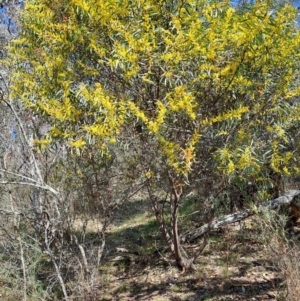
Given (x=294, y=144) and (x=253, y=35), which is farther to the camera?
(x=294, y=144)

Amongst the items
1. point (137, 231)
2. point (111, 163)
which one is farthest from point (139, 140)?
point (137, 231)

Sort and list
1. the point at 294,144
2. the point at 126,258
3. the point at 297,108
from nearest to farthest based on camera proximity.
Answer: the point at 297,108 → the point at 294,144 → the point at 126,258

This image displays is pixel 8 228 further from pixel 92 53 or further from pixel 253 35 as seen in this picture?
pixel 253 35

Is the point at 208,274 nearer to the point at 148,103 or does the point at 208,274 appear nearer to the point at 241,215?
the point at 241,215

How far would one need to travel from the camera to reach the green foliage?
136 inches

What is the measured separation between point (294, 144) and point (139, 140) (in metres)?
1.76

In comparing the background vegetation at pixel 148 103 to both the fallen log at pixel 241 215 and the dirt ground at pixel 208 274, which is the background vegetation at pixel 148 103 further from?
the fallen log at pixel 241 215

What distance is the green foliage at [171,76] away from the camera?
3.46 m

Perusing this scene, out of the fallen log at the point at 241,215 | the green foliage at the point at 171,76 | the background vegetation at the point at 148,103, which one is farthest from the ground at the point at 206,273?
the green foliage at the point at 171,76

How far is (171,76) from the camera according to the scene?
3568 millimetres

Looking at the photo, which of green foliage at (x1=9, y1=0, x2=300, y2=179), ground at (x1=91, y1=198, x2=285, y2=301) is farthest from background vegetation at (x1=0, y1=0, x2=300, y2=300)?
ground at (x1=91, y1=198, x2=285, y2=301)

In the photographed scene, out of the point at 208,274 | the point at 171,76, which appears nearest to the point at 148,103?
the point at 171,76

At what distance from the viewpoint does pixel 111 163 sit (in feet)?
15.3

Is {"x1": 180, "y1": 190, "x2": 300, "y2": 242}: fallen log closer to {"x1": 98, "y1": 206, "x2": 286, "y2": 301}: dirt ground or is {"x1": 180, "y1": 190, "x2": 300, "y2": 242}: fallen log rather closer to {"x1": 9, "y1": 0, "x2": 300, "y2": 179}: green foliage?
{"x1": 98, "y1": 206, "x2": 286, "y2": 301}: dirt ground
